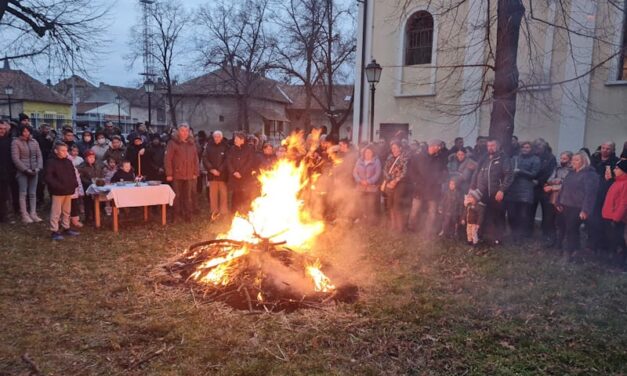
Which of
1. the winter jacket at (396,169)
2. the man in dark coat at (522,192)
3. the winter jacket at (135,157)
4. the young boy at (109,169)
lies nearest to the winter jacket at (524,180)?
the man in dark coat at (522,192)

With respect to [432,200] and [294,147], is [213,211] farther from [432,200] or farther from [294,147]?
[432,200]

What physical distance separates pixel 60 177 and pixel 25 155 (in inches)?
69.4

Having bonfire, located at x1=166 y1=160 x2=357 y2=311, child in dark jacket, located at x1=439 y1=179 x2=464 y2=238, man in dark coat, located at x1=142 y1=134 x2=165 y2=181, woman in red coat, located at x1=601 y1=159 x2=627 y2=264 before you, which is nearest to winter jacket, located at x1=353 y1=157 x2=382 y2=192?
child in dark jacket, located at x1=439 y1=179 x2=464 y2=238

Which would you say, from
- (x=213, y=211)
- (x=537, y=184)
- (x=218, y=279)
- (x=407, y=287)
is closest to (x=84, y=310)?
(x=218, y=279)

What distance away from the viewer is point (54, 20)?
13.8m

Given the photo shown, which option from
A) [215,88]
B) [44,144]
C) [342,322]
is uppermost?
[215,88]

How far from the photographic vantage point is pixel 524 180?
27.8 feet

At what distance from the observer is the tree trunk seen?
364 inches

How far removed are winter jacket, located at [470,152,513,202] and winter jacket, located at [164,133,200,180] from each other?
6225 millimetres

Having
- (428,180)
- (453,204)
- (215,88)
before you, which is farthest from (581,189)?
(215,88)

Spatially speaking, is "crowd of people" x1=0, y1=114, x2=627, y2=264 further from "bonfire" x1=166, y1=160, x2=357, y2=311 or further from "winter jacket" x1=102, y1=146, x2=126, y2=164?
"bonfire" x1=166, y1=160, x2=357, y2=311

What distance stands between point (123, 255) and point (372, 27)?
45.3 ft

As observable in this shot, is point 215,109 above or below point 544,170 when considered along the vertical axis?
above

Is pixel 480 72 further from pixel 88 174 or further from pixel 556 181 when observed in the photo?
pixel 88 174
